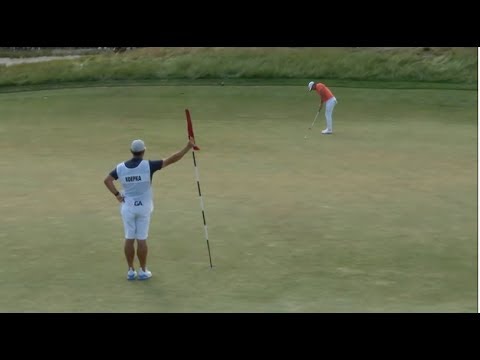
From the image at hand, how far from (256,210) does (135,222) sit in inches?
189

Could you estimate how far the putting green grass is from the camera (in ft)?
40.5

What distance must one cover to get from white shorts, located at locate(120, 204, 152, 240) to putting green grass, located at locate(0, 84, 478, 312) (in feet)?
2.38

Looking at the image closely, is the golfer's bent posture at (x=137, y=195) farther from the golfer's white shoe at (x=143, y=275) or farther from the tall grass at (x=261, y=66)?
the tall grass at (x=261, y=66)

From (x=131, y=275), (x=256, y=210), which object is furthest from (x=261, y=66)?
(x=131, y=275)

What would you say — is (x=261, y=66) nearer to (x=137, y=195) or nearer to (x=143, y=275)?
(x=137, y=195)

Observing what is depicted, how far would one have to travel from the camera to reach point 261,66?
120 feet

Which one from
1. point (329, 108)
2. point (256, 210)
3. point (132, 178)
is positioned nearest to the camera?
point (132, 178)

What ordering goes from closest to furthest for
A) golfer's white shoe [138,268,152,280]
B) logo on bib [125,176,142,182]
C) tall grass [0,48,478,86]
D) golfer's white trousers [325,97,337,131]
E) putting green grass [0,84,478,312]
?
putting green grass [0,84,478,312]
logo on bib [125,176,142,182]
golfer's white shoe [138,268,152,280]
golfer's white trousers [325,97,337,131]
tall grass [0,48,478,86]

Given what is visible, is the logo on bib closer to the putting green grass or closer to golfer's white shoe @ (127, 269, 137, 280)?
golfer's white shoe @ (127, 269, 137, 280)

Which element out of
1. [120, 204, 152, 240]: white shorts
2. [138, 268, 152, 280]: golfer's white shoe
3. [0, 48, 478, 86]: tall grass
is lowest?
[138, 268, 152, 280]: golfer's white shoe

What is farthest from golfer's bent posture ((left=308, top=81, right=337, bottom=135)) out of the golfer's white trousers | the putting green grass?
the putting green grass

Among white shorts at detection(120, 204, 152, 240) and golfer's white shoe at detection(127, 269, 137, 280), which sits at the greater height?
white shorts at detection(120, 204, 152, 240)

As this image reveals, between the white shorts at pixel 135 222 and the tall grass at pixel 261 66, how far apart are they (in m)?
23.7

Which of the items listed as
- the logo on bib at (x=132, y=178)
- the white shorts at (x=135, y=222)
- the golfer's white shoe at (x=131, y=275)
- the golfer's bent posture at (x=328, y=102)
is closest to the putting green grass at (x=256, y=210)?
the golfer's white shoe at (x=131, y=275)
